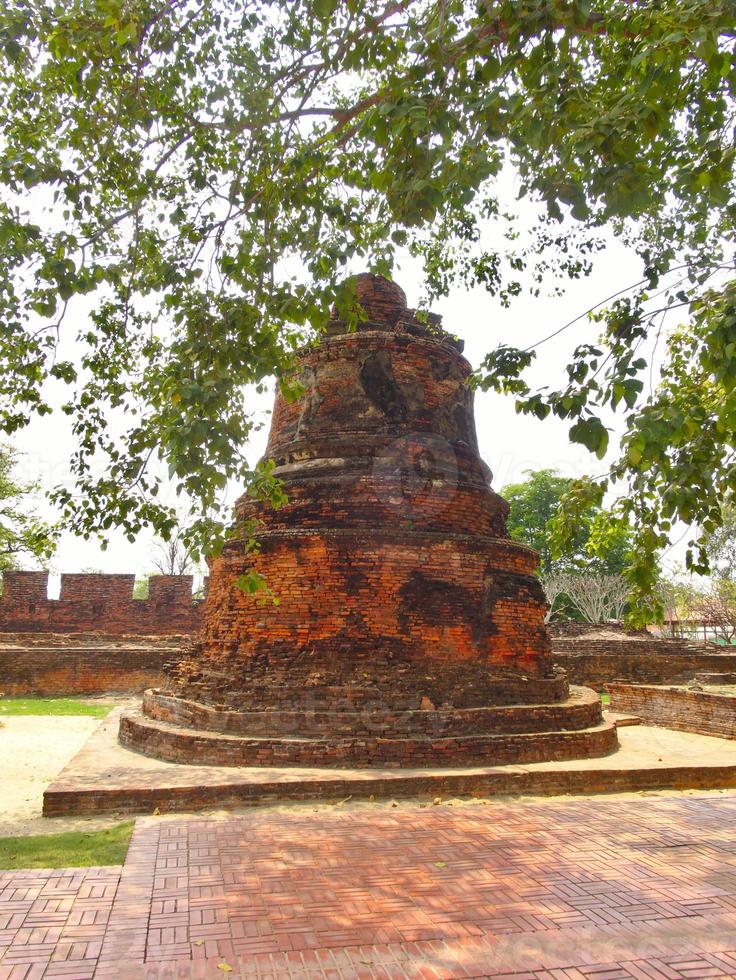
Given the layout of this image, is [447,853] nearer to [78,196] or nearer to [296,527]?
[296,527]

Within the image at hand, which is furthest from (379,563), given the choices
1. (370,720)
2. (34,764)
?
(34,764)

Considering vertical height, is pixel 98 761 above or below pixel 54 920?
above

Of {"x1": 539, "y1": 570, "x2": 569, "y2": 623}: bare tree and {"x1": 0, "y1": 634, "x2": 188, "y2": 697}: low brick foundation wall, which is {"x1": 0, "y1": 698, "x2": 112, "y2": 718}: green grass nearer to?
{"x1": 0, "y1": 634, "x2": 188, "y2": 697}: low brick foundation wall

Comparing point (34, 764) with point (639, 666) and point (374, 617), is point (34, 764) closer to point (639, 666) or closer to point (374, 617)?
point (374, 617)

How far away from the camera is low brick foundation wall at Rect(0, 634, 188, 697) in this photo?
590 inches

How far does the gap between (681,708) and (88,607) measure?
Answer: 12.6 meters

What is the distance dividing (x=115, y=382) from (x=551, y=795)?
17.1 ft

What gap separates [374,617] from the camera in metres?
7.47

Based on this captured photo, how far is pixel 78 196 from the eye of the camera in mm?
5938

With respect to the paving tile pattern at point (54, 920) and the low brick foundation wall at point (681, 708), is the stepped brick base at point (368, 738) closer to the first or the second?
the paving tile pattern at point (54, 920)

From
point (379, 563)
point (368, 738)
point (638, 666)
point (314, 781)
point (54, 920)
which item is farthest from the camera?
point (638, 666)

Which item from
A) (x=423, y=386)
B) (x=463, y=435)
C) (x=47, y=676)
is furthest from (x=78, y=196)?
(x=47, y=676)

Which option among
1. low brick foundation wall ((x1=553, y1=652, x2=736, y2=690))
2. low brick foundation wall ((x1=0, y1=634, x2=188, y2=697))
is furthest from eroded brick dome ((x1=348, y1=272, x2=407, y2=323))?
low brick foundation wall ((x1=553, y1=652, x2=736, y2=690))

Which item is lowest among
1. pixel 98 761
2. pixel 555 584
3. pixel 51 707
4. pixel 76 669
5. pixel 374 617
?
pixel 51 707
